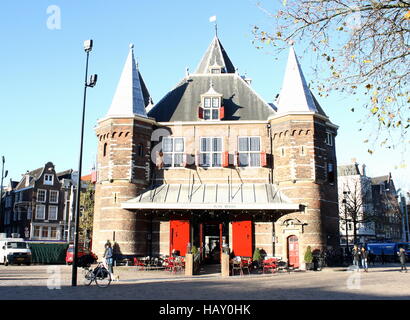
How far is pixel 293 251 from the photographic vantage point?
89.3ft

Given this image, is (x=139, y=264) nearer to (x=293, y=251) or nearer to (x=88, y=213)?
(x=293, y=251)

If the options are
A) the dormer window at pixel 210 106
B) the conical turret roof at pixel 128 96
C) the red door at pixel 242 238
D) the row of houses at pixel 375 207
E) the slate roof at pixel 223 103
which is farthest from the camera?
the row of houses at pixel 375 207

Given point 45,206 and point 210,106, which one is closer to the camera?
point 210,106

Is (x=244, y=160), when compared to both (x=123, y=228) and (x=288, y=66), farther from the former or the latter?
(x=123, y=228)

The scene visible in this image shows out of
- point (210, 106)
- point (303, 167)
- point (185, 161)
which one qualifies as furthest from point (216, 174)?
point (303, 167)

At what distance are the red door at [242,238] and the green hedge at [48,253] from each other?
58.3ft

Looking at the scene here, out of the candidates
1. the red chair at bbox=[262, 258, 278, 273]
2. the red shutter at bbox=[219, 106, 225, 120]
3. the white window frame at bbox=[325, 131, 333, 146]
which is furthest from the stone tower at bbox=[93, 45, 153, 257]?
the white window frame at bbox=[325, 131, 333, 146]

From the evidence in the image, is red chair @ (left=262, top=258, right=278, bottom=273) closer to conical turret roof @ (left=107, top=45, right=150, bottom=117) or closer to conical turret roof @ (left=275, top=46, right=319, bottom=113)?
conical turret roof @ (left=275, top=46, right=319, bottom=113)

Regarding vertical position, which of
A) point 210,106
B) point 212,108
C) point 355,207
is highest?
point 210,106

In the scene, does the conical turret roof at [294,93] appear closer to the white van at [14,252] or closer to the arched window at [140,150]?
the arched window at [140,150]

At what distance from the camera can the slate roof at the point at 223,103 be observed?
100.0 feet

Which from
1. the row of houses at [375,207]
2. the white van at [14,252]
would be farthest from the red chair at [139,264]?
the row of houses at [375,207]

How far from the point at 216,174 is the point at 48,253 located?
1818 centimetres

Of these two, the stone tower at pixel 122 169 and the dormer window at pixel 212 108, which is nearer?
the stone tower at pixel 122 169
